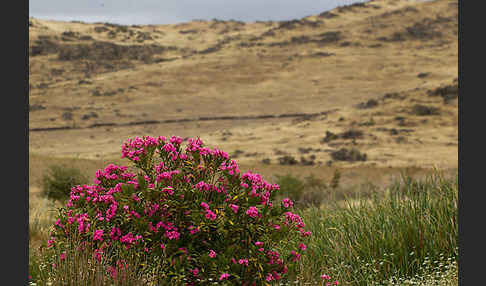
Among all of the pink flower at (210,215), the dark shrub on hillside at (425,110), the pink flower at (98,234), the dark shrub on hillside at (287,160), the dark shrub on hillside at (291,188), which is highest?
the dark shrub on hillside at (425,110)

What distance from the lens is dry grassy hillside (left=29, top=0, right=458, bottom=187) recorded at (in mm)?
28047

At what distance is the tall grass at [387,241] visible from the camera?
584cm

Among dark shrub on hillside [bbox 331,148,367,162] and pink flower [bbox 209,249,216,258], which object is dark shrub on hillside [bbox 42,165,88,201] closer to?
dark shrub on hillside [bbox 331,148,367,162]

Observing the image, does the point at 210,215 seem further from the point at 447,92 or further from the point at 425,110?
the point at 447,92

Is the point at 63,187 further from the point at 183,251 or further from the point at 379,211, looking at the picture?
the point at 183,251

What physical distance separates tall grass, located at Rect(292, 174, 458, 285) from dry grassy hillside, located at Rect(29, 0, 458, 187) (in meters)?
14.2

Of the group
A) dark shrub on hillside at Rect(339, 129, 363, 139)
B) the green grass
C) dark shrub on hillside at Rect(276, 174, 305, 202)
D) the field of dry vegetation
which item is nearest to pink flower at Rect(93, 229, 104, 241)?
the green grass

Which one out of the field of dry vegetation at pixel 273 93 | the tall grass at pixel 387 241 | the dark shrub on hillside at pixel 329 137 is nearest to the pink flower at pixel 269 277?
the tall grass at pixel 387 241

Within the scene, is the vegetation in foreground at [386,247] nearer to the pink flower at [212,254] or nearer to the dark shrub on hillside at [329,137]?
the pink flower at [212,254]

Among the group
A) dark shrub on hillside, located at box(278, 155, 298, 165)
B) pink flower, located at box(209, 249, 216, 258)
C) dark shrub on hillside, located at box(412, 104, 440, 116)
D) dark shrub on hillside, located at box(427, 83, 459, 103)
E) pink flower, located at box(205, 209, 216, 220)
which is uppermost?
dark shrub on hillside, located at box(427, 83, 459, 103)

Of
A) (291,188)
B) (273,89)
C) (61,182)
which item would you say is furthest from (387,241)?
(273,89)

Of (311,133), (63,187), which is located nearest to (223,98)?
(311,133)

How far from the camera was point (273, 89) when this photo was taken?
Result: 4656cm

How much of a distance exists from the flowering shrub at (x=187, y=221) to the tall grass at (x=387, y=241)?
1243 millimetres
